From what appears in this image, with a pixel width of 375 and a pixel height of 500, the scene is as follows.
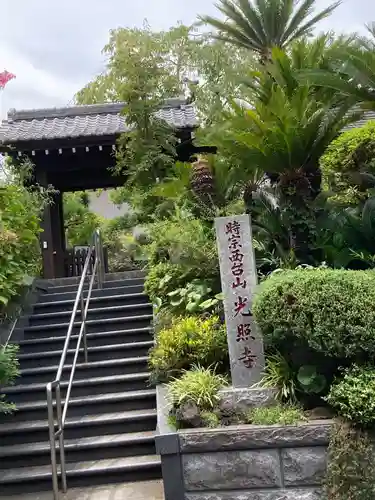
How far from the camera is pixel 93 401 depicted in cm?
608

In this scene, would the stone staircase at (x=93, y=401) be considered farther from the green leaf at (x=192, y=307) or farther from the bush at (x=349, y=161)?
the bush at (x=349, y=161)

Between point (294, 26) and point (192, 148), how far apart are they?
3.21 meters

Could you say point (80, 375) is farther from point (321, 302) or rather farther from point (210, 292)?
point (321, 302)

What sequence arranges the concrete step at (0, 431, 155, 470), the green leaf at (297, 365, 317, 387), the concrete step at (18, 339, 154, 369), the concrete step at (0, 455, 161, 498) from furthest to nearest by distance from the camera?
the concrete step at (18, 339, 154, 369) < the concrete step at (0, 431, 155, 470) < the concrete step at (0, 455, 161, 498) < the green leaf at (297, 365, 317, 387)

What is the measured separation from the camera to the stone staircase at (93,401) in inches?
208

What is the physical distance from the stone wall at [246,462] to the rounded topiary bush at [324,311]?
27.0 inches

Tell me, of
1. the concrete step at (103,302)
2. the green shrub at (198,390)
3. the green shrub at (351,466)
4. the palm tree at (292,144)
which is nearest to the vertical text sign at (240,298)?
the green shrub at (198,390)

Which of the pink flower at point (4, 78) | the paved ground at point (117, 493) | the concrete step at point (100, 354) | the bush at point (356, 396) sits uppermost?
the pink flower at point (4, 78)

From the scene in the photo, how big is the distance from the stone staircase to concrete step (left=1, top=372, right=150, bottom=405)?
0.04 feet

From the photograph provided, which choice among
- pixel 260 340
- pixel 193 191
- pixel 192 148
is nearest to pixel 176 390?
pixel 260 340

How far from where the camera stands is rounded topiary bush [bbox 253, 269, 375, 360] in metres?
4.33

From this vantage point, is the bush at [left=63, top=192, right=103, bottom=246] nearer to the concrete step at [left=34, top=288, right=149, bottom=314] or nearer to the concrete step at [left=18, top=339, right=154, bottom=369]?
the concrete step at [left=34, top=288, right=149, bottom=314]

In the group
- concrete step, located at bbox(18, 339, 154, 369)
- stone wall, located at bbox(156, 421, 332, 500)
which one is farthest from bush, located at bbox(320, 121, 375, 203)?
stone wall, located at bbox(156, 421, 332, 500)

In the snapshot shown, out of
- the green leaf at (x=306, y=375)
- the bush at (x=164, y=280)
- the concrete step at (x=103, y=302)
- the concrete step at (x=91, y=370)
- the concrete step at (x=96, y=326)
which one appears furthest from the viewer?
the concrete step at (x=103, y=302)
